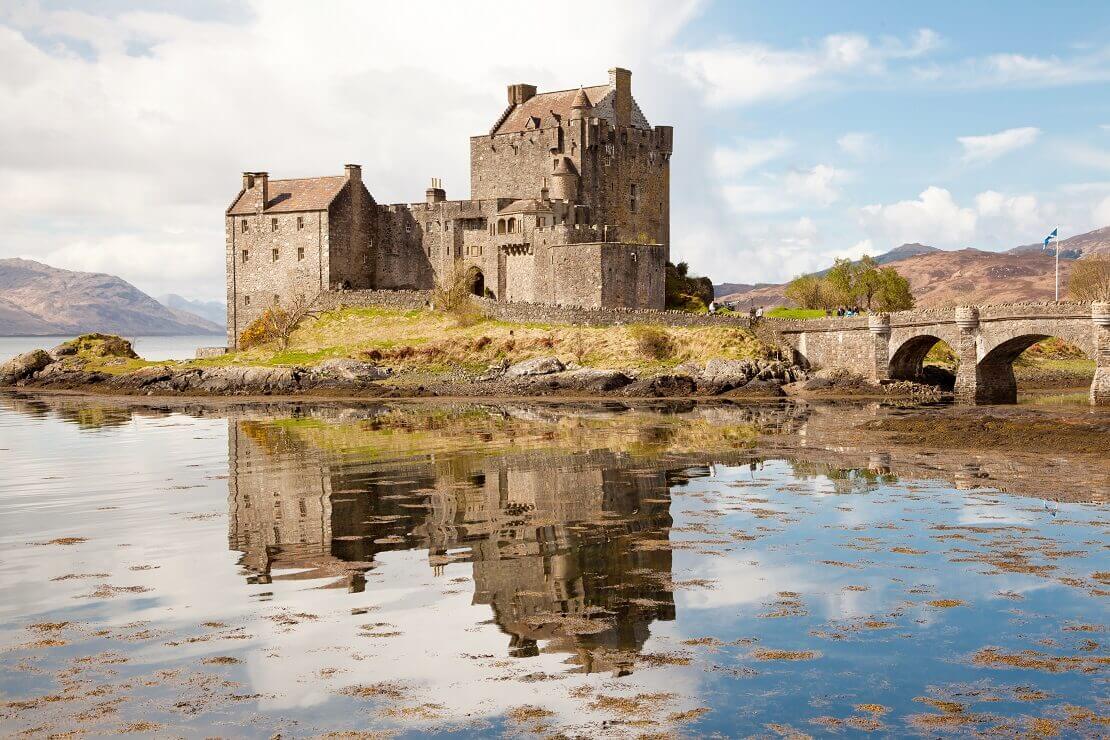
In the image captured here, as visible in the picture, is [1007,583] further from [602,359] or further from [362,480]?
[602,359]

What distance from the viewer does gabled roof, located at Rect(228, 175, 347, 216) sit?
82.0 meters

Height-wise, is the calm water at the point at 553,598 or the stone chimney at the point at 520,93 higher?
the stone chimney at the point at 520,93

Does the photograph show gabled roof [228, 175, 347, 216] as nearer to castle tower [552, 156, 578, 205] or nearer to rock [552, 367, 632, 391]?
castle tower [552, 156, 578, 205]

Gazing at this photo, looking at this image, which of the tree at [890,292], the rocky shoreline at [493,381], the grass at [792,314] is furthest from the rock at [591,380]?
the tree at [890,292]

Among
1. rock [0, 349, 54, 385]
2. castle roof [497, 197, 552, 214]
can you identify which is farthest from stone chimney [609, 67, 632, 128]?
rock [0, 349, 54, 385]

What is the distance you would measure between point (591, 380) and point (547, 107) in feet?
87.1

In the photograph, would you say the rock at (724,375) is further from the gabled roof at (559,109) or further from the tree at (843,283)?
the tree at (843,283)

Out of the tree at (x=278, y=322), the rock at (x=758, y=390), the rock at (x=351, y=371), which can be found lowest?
the rock at (x=758, y=390)

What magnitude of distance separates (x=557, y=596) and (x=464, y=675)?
385cm

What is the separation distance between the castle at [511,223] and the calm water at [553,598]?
38958 mm

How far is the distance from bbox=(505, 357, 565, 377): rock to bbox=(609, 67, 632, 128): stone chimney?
21.6 meters

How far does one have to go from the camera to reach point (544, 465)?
34.2 metres

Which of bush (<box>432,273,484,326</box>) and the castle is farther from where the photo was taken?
bush (<box>432,273,484,326</box>)

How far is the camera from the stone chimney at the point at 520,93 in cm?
8388
